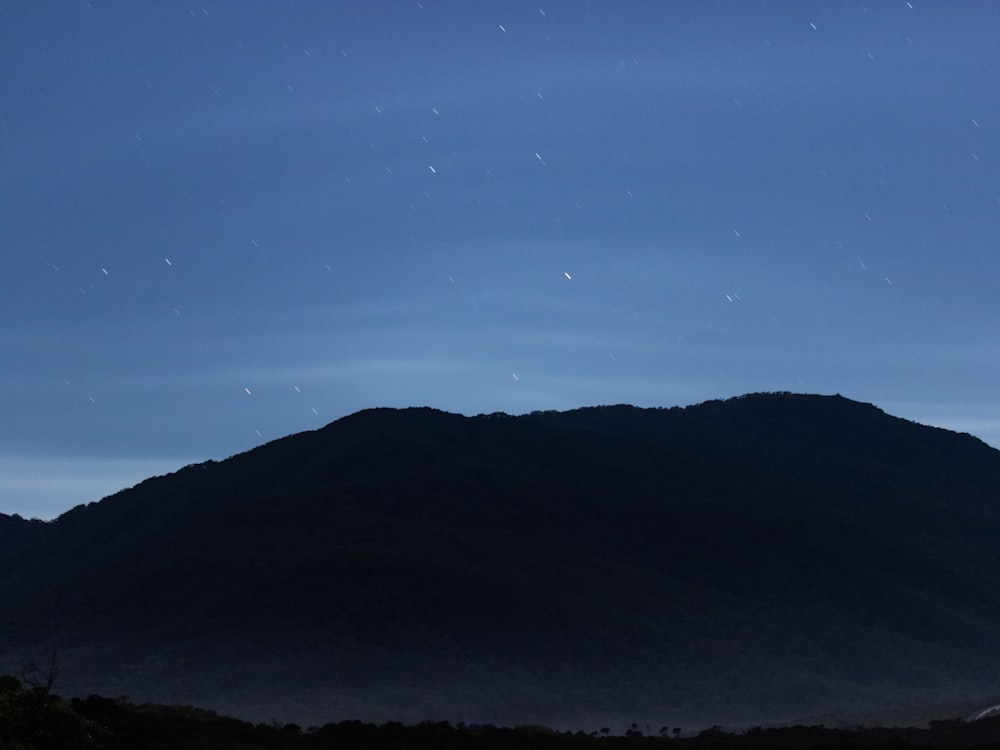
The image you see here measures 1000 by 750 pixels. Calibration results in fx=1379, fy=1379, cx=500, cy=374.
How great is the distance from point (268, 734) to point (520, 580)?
67902 millimetres

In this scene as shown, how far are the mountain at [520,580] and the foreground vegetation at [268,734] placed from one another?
81.0ft

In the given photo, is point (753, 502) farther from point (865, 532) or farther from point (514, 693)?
point (514, 693)

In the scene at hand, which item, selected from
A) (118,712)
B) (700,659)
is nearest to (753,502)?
(700,659)

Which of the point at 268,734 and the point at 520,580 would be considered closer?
the point at 268,734

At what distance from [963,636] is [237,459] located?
77758 millimetres

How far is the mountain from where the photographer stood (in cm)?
A: 8038

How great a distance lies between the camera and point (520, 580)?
96562 mm

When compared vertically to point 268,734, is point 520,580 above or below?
above

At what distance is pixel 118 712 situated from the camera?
2617 cm

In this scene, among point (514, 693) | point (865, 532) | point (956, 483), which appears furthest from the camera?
point (956, 483)

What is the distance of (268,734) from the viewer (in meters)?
29.3

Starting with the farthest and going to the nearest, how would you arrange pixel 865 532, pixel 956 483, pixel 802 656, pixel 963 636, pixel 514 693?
1. pixel 956 483
2. pixel 865 532
3. pixel 963 636
4. pixel 802 656
5. pixel 514 693

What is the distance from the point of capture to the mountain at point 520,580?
80375 millimetres

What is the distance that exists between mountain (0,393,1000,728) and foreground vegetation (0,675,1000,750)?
2468 centimetres
